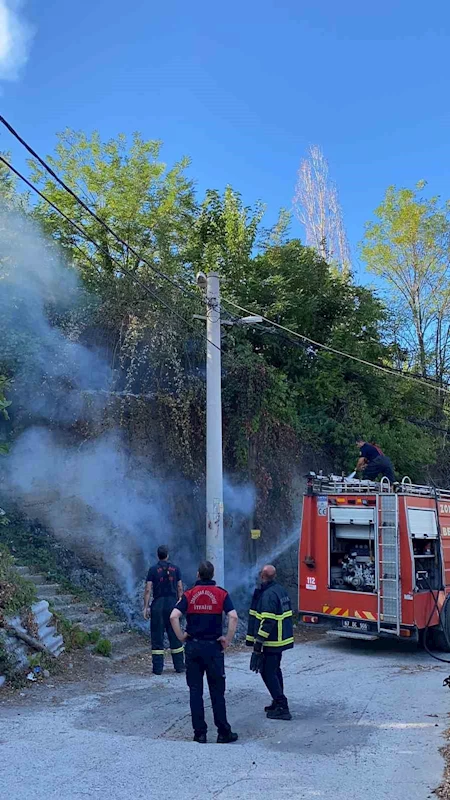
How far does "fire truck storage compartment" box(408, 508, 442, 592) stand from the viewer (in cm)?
1086

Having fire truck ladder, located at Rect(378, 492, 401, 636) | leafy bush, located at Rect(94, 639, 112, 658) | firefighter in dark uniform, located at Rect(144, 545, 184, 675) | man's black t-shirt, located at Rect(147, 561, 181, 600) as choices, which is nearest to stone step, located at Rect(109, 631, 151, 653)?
leafy bush, located at Rect(94, 639, 112, 658)

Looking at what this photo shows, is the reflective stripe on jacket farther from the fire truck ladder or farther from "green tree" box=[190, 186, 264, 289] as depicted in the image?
"green tree" box=[190, 186, 264, 289]

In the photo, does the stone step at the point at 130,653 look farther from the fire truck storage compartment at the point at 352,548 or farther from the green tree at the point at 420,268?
the green tree at the point at 420,268

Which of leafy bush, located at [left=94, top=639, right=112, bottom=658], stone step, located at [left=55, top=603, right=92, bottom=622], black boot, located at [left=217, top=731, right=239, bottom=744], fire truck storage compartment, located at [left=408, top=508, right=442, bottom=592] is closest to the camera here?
black boot, located at [left=217, top=731, right=239, bottom=744]

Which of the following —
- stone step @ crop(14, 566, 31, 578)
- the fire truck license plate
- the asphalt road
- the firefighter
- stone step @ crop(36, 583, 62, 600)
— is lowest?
the asphalt road

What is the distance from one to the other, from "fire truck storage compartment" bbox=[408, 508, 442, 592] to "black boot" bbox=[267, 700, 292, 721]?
453 cm

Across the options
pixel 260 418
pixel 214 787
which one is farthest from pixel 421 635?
pixel 214 787

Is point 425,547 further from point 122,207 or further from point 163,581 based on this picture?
point 122,207

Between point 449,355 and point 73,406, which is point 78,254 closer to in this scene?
point 73,406

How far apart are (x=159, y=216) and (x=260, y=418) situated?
724 centimetres

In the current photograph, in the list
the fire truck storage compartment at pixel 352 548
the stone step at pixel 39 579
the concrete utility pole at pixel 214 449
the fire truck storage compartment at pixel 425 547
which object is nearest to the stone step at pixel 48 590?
the stone step at pixel 39 579

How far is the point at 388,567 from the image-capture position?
35.0ft

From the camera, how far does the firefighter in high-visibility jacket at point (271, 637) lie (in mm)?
6633

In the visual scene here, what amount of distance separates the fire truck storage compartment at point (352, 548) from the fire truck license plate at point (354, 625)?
0.51 m
